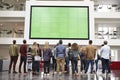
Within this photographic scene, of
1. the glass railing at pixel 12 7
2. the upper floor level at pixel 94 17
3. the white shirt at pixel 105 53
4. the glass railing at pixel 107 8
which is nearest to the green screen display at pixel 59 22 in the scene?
the upper floor level at pixel 94 17

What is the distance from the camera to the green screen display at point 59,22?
23531mm

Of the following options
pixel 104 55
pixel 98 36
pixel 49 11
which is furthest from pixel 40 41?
pixel 104 55

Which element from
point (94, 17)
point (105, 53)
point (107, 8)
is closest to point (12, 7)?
point (94, 17)

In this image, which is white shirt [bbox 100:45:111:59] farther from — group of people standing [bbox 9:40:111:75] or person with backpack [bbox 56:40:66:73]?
person with backpack [bbox 56:40:66:73]

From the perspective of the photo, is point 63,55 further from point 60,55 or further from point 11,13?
point 11,13

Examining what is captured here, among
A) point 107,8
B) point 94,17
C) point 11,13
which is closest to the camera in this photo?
point 94,17

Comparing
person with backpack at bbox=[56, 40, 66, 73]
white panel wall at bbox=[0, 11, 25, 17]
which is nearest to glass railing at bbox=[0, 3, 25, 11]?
white panel wall at bbox=[0, 11, 25, 17]

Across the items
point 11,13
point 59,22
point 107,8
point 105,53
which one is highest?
point 107,8

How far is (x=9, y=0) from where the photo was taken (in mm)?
28875

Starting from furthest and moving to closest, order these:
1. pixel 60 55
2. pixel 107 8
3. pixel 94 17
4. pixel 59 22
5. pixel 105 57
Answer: pixel 107 8, pixel 94 17, pixel 59 22, pixel 105 57, pixel 60 55

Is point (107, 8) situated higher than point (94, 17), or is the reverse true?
point (107, 8)

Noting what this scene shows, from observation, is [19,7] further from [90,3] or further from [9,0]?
[90,3]

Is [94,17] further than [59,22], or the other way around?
[94,17]

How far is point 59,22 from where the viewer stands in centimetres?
2403
